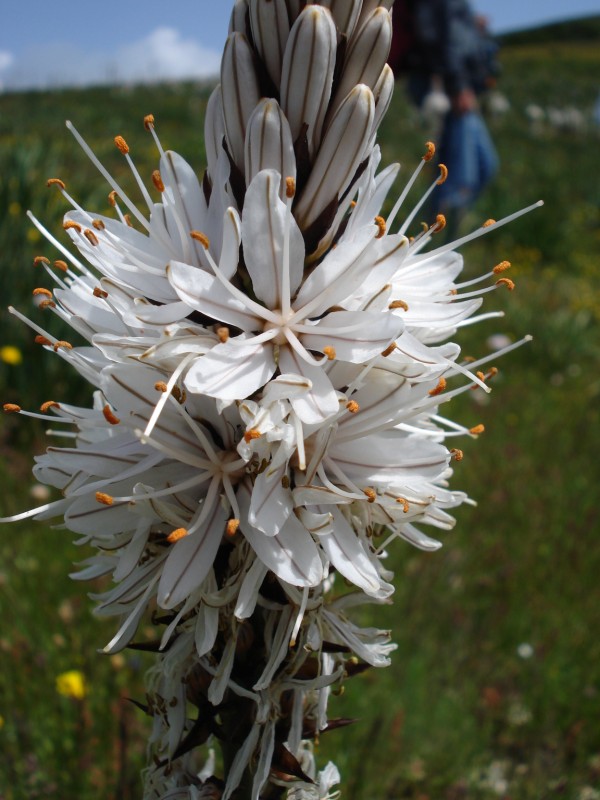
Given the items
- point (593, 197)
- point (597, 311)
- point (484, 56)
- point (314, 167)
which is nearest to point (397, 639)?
point (314, 167)

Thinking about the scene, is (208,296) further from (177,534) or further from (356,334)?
(177,534)

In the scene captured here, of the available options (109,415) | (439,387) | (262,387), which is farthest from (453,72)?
(109,415)

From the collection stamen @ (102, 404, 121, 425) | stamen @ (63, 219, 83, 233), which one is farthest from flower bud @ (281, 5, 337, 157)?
stamen @ (102, 404, 121, 425)

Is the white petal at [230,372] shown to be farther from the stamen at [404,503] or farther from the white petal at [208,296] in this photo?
the stamen at [404,503]

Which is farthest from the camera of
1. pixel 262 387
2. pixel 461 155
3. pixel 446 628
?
pixel 461 155

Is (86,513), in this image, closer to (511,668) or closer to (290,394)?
(290,394)

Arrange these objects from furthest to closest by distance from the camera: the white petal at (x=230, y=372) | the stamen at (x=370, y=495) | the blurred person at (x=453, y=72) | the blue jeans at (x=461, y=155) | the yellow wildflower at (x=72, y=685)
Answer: the blue jeans at (x=461, y=155) < the blurred person at (x=453, y=72) < the yellow wildflower at (x=72, y=685) < the stamen at (x=370, y=495) < the white petal at (x=230, y=372)

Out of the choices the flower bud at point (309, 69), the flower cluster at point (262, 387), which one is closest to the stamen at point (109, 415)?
the flower cluster at point (262, 387)
